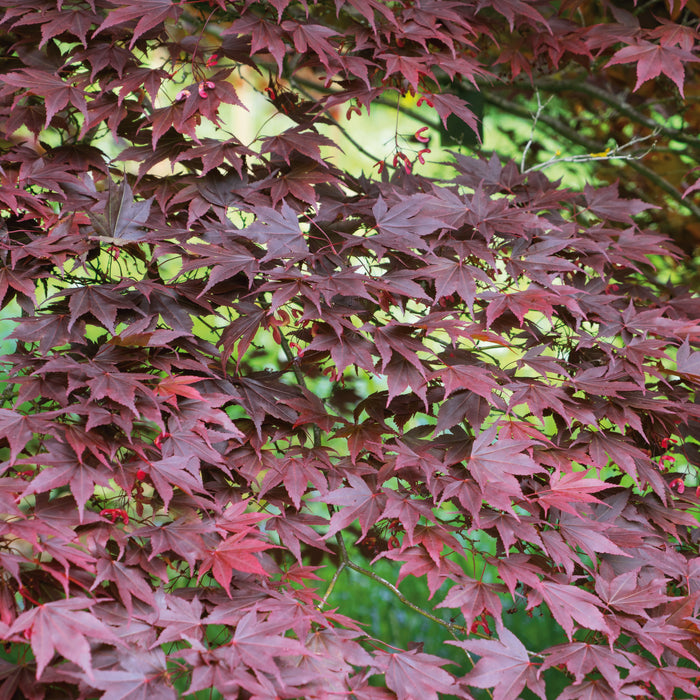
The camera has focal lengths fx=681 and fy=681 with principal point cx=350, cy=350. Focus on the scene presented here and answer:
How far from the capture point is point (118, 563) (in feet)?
4.18

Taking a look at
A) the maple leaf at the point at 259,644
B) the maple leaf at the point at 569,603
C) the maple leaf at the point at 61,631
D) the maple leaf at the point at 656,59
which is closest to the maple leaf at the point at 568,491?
the maple leaf at the point at 569,603

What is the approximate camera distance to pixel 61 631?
3.49 ft

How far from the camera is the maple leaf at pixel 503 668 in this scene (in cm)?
128

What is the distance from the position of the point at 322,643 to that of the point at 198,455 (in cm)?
44

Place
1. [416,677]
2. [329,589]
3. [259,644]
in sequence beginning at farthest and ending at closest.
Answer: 1. [329,589]
2. [416,677]
3. [259,644]

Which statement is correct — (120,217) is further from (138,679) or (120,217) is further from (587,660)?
(587,660)

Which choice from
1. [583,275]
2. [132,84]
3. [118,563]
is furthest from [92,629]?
[583,275]

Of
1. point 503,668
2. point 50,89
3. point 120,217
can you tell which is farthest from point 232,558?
point 50,89

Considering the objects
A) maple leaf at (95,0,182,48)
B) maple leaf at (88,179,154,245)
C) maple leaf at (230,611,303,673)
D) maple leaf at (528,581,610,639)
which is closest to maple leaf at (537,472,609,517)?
maple leaf at (528,581,610,639)

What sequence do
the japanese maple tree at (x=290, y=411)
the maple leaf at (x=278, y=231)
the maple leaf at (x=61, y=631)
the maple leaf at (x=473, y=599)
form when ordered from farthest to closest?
the maple leaf at (x=278, y=231)
the maple leaf at (x=473, y=599)
the japanese maple tree at (x=290, y=411)
the maple leaf at (x=61, y=631)

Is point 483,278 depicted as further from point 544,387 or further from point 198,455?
point 198,455

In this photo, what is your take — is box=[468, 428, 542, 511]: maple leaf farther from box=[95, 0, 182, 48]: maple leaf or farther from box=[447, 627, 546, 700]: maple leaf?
box=[95, 0, 182, 48]: maple leaf

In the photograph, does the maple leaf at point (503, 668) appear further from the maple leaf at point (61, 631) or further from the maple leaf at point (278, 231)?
the maple leaf at point (278, 231)

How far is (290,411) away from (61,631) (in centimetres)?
70
